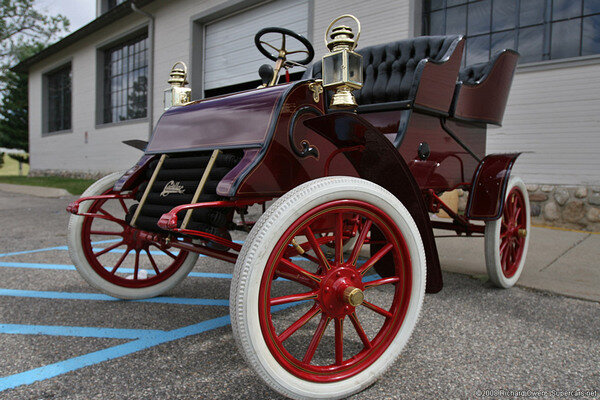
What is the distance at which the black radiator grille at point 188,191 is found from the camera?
70.9 inches

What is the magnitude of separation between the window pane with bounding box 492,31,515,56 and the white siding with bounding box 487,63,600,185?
21.3 inches

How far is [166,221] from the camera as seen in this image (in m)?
1.56

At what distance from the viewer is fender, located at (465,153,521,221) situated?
2654 millimetres

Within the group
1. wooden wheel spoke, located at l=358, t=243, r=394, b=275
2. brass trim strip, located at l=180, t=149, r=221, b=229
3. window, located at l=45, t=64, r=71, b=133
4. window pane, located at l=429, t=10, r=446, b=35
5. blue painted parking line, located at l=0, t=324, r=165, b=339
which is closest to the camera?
wooden wheel spoke, located at l=358, t=243, r=394, b=275

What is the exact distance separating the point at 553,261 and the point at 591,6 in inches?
139

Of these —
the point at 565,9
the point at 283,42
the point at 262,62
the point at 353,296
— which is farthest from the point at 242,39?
the point at 353,296

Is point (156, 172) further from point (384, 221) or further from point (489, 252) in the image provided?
point (489, 252)

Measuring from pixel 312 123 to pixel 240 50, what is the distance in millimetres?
8221

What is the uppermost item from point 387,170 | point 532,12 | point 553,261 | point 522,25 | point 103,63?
point 103,63

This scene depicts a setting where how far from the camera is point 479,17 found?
593 centimetres

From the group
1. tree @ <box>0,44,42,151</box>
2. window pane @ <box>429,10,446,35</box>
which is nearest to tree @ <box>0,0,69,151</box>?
tree @ <box>0,44,42,151</box>

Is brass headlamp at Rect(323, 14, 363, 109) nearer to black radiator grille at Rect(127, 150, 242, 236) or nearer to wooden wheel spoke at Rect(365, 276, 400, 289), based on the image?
black radiator grille at Rect(127, 150, 242, 236)

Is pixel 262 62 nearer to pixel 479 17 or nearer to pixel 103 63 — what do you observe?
pixel 479 17

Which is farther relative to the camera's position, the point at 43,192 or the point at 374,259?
the point at 43,192
